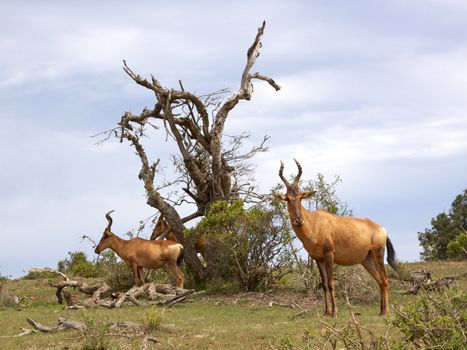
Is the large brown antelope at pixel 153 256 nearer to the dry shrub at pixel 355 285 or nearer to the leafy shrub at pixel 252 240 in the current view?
the leafy shrub at pixel 252 240

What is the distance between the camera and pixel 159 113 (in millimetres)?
23406

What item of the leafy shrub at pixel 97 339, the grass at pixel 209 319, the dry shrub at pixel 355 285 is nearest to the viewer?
the leafy shrub at pixel 97 339

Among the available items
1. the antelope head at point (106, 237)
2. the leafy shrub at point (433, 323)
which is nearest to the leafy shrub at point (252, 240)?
the antelope head at point (106, 237)

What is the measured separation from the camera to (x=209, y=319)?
1480 cm

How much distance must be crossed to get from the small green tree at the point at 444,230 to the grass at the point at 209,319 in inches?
444

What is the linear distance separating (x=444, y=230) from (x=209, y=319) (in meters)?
22.7

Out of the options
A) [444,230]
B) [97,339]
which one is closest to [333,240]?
[97,339]

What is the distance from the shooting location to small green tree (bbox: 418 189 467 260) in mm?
33875

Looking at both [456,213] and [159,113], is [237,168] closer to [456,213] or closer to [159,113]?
[159,113]

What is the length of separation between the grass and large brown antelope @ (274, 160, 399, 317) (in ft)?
2.53

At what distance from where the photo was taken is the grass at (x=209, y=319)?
37.4 ft

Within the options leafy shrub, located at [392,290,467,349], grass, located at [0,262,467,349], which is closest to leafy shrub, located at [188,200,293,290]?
grass, located at [0,262,467,349]

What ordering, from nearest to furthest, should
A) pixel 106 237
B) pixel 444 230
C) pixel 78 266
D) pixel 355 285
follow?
pixel 355 285 < pixel 106 237 < pixel 78 266 < pixel 444 230

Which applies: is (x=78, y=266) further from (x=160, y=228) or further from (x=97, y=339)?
(x=97, y=339)
